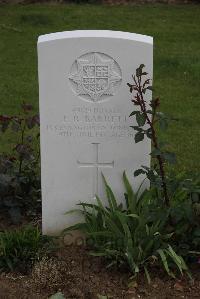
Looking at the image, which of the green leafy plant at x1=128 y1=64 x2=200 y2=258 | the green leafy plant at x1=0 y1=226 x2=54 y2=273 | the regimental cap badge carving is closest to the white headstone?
the regimental cap badge carving

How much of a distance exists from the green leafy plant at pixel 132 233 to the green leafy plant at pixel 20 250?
0.30 metres

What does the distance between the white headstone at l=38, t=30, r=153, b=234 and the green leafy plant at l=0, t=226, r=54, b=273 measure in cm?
25

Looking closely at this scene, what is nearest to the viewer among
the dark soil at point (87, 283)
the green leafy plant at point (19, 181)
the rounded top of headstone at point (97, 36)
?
the dark soil at point (87, 283)

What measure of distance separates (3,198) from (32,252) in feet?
2.03

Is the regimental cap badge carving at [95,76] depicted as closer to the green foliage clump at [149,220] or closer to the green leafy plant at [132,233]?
the green foliage clump at [149,220]

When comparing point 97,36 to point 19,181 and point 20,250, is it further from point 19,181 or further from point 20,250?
point 20,250

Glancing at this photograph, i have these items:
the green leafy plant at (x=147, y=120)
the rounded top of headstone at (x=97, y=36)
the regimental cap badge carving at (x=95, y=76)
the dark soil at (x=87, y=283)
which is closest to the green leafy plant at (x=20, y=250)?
the dark soil at (x=87, y=283)

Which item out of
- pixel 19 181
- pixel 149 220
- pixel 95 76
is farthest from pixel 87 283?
pixel 95 76

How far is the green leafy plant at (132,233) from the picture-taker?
3.89m

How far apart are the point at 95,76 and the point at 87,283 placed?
4.17 ft

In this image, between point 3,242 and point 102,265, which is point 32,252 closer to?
point 3,242

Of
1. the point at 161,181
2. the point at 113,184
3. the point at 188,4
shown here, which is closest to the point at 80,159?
the point at 113,184

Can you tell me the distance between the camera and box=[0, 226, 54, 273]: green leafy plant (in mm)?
4031

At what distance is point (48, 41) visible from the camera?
3.97 meters
